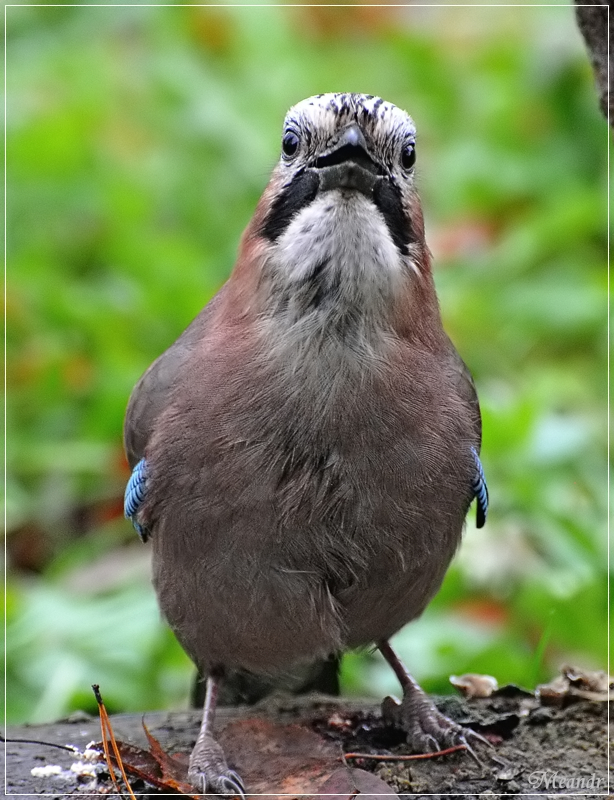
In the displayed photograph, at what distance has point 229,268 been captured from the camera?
27.5 ft

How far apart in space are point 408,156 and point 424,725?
6.60 ft

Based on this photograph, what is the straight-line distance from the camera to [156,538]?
425 centimetres

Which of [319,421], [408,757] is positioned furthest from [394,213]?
[408,757]

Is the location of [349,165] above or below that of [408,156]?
below

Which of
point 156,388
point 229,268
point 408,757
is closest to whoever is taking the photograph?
point 408,757

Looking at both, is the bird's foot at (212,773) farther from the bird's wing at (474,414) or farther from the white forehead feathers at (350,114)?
the white forehead feathers at (350,114)

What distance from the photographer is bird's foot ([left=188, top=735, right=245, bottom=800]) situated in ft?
13.0

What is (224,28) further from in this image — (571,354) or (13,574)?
(13,574)

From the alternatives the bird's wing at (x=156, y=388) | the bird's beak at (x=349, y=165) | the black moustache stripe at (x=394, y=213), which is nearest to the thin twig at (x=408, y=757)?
the bird's wing at (x=156, y=388)

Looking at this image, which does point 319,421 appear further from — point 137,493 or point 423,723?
point 423,723

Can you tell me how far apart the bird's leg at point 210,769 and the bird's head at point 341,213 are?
152 cm

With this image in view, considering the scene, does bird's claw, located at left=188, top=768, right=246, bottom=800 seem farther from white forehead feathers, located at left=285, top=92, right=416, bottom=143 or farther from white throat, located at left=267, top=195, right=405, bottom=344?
white forehead feathers, located at left=285, top=92, right=416, bottom=143

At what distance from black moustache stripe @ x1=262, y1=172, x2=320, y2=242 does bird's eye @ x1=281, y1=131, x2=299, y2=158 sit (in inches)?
4.2

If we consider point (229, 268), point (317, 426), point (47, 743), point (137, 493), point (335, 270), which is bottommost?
point (47, 743)
